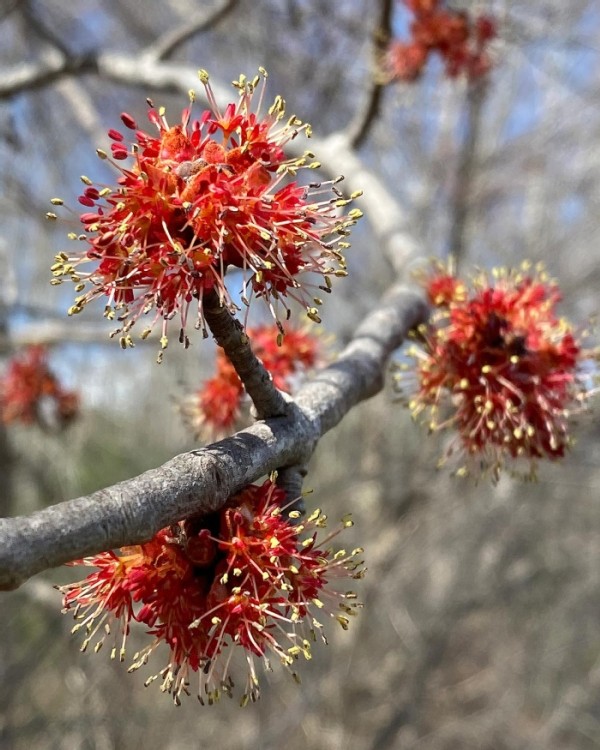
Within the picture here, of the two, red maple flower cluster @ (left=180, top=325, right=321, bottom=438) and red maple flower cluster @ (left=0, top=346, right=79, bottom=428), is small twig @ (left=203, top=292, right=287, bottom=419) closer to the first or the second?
red maple flower cluster @ (left=180, top=325, right=321, bottom=438)

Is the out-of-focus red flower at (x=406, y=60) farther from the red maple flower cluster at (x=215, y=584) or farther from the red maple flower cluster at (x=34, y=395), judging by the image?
the red maple flower cluster at (x=215, y=584)

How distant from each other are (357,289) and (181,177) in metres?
7.46

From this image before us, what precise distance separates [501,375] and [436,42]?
101 inches

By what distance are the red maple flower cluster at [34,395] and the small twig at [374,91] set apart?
250 centimetres

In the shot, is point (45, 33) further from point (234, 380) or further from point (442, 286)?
point (442, 286)

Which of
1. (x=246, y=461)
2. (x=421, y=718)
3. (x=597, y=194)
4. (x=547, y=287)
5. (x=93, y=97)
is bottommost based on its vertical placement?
(x=421, y=718)

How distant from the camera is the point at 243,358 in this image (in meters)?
1.53

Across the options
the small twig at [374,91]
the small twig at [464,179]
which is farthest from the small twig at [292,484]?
the small twig at [464,179]

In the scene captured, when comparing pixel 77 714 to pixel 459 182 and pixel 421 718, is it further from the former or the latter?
pixel 459 182

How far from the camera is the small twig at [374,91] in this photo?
4004 millimetres

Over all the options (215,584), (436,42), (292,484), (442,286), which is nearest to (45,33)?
(436,42)

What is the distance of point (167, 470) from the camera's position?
1.29 metres

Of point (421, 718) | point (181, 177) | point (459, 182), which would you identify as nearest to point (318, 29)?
point (459, 182)

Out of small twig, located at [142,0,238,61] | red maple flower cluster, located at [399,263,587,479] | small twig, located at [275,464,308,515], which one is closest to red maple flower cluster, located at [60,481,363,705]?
small twig, located at [275,464,308,515]
